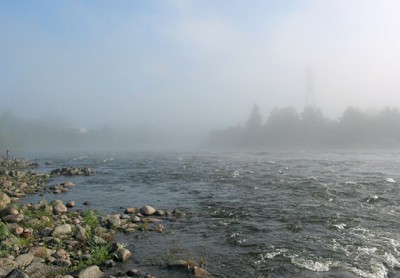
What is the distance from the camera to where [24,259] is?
444 inches

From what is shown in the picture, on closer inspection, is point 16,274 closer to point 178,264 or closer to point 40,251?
point 40,251

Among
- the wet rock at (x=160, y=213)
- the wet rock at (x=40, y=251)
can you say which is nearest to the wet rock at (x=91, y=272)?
the wet rock at (x=40, y=251)

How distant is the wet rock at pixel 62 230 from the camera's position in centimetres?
1462

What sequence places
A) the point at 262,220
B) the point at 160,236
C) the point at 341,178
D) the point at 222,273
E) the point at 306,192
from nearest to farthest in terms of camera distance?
the point at 222,273
the point at 160,236
the point at 262,220
the point at 306,192
the point at 341,178

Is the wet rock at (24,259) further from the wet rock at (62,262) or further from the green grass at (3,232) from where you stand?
the green grass at (3,232)

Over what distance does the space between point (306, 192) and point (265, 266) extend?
51.6 feet

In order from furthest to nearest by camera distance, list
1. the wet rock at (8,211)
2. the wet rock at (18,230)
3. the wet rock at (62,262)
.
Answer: the wet rock at (8,211), the wet rock at (18,230), the wet rock at (62,262)

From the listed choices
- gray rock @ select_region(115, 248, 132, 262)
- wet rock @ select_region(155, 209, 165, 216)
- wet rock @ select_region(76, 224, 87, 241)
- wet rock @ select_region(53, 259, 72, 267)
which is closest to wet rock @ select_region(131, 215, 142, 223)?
wet rock @ select_region(155, 209, 165, 216)

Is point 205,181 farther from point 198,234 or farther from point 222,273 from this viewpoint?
point 222,273

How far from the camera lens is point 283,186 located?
99.2ft

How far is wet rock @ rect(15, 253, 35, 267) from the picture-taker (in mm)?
11031

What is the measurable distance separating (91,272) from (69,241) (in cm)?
355

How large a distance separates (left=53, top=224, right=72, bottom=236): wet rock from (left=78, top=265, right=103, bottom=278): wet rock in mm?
4280

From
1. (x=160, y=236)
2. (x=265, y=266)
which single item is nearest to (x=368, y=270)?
(x=265, y=266)
